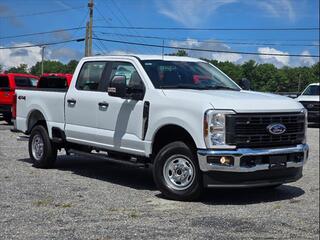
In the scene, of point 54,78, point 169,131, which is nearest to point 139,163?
point 169,131

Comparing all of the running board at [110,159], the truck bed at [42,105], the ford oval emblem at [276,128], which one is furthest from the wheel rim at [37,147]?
the ford oval emblem at [276,128]

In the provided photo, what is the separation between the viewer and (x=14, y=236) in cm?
566

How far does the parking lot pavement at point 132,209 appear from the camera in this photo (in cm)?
604

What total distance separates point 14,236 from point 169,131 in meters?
3.11

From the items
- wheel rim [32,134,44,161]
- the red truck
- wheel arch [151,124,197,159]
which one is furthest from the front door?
the red truck

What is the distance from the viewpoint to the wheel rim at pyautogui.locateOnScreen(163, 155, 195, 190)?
7.74m

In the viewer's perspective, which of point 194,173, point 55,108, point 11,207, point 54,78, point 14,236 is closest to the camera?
point 14,236

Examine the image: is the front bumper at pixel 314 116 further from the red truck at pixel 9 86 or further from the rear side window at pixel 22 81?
the rear side window at pixel 22 81

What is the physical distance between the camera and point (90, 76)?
9.68 m

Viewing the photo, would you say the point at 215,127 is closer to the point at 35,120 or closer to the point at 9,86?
the point at 35,120

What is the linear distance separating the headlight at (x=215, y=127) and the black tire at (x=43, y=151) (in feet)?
12.9

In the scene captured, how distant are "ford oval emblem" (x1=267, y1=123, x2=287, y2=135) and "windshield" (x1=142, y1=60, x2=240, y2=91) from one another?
1.33 meters

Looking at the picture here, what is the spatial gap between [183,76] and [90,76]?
1.80 meters

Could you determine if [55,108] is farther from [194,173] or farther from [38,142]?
[194,173]
